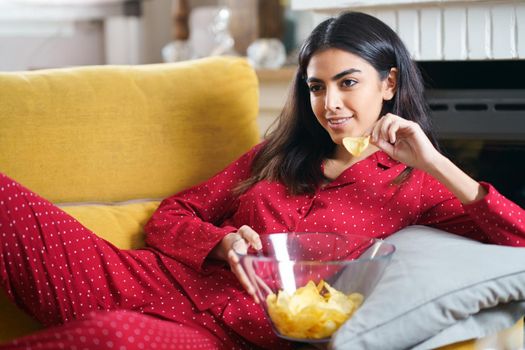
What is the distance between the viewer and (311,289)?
144 cm

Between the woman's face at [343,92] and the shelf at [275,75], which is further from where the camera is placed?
the shelf at [275,75]

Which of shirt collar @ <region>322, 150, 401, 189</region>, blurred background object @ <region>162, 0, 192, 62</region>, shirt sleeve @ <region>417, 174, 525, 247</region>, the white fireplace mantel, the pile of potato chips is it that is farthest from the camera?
blurred background object @ <region>162, 0, 192, 62</region>

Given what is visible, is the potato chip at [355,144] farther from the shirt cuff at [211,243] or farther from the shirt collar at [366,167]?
the shirt cuff at [211,243]

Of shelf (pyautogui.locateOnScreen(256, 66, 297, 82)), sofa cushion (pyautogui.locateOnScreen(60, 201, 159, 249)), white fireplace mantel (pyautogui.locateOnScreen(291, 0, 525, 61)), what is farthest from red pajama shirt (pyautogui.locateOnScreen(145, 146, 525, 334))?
shelf (pyautogui.locateOnScreen(256, 66, 297, 82))

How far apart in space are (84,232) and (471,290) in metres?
0.78

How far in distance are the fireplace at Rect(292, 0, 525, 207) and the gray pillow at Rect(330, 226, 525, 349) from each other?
67 centimetres

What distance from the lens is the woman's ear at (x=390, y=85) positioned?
1.83 metres

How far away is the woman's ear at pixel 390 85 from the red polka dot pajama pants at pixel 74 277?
23.1 inches

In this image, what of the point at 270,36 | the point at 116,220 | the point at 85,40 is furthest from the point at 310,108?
the point at 85,40

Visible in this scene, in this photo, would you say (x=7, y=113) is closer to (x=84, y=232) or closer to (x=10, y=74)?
(x=10, y=74)

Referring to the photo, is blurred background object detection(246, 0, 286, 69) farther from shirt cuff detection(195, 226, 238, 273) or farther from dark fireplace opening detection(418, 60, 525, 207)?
shirt cuff detection(195, 226, 238, 273)

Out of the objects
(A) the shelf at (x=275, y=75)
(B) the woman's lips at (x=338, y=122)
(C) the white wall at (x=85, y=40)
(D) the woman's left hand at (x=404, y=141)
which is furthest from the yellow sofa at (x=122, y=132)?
(C) the white wall at (x=85, y=40)

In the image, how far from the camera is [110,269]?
1764 mm

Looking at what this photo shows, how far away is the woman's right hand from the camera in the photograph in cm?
148
